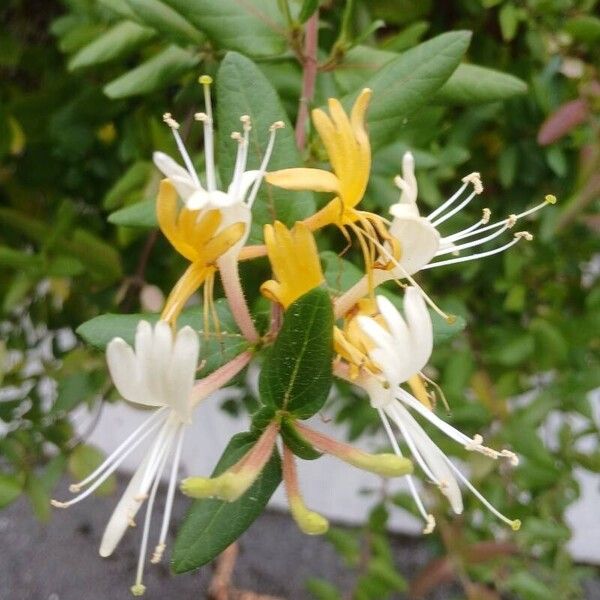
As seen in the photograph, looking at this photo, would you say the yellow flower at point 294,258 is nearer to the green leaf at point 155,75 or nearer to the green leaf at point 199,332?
the green leaf at point 199,332

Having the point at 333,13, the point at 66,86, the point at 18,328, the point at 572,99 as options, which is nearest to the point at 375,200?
the point at 333,13

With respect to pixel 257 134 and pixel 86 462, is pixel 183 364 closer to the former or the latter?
pixel 257 134

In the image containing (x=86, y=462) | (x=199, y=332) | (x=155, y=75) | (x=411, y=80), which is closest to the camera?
(x=199, y=332)

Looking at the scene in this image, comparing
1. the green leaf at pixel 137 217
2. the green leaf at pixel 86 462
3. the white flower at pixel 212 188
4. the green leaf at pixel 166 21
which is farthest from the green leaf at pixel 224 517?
the green leaf at pixel 86 462

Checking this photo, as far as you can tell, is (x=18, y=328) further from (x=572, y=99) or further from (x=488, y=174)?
(x=572, y=99)

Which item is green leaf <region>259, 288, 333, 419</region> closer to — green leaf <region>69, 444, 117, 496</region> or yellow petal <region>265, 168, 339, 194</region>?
yellow petal <region>265, 168, 339, 194</region>

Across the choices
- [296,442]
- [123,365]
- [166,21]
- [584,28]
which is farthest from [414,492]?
[584,28]

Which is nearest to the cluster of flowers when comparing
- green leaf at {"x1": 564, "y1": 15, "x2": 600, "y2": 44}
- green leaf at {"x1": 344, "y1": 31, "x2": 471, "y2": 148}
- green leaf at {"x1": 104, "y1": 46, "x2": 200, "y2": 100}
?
green leaf at {"x1": 344, "y1": 31, "x2": 471, "y2": 148}

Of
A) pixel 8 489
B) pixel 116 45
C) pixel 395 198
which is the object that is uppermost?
pixel 116 45
